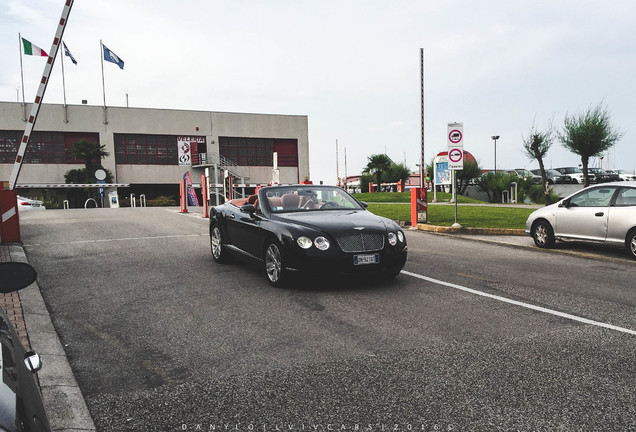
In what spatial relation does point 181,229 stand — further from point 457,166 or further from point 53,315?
point 53,315

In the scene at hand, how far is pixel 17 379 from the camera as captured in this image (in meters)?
1.67

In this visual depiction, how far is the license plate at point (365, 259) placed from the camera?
6.95 metres

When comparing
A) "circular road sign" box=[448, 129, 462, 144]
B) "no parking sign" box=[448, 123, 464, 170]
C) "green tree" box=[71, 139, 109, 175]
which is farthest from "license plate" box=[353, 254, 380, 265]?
"green tree" box=[71, 139, 109, 175]

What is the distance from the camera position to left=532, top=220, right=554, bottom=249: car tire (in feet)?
38.9

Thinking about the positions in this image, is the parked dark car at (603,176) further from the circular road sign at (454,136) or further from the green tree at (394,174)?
the circular road sign at (454,136)

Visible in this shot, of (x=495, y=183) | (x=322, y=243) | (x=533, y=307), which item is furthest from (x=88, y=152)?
(x=533, y=307)

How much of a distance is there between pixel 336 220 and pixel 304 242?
0.71 metres

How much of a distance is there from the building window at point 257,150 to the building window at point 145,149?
5.27 meters

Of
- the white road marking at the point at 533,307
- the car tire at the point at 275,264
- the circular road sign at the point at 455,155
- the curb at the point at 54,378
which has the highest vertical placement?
the circular road sign at the point at 455,155

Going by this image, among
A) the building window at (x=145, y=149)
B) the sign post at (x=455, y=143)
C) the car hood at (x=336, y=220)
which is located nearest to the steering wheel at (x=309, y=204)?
the car hood at (x=336, y=220)

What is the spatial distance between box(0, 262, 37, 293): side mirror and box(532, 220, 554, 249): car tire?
37.6 ft

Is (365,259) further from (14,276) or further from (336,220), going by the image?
(14,276)

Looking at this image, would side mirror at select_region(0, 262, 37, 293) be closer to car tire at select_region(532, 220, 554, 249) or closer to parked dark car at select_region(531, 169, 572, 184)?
car tire at select_region(532, 220, 554, 249)

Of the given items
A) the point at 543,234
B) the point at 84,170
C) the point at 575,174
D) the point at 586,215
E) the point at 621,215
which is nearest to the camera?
the point at 621,215
